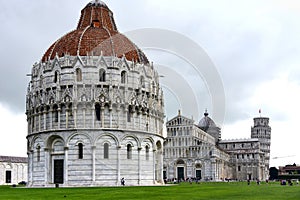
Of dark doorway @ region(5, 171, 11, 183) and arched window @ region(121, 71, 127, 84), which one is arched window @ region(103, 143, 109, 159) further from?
dark doorway @ region(5, 171, 11, 183)

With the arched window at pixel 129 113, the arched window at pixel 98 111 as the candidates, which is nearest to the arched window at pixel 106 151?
the arched window at pixel 98 111

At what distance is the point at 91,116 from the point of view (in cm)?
6353

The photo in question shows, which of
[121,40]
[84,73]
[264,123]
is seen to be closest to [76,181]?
[84,73]

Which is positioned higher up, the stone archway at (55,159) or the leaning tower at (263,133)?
the leaning tower at (263,133)

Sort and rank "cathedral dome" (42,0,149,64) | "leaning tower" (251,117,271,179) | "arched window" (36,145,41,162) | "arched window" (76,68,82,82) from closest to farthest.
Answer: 1. "arched window" (76,68,82,82)
2. "arched window" (36,145,41,162)
3. "cathedral dome" (42,0,149,64)
4. "leaning tower" (251,117,271,179)

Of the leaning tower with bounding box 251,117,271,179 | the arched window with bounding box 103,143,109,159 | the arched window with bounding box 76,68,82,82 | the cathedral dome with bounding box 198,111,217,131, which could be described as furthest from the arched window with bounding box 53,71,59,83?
the leaning tower with bounding box 251,117,271,179

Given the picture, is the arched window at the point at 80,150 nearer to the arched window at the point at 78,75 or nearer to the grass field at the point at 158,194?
the arched window at the point at 78,75

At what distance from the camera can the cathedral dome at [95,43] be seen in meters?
67.8

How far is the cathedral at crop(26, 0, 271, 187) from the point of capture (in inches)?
2497

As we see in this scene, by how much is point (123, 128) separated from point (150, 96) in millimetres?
7532

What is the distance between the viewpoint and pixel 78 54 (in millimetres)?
66750

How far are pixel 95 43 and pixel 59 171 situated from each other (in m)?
18.4

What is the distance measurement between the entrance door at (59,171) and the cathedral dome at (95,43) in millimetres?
14815

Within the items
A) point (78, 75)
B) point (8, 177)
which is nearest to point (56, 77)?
point (78, 75)
